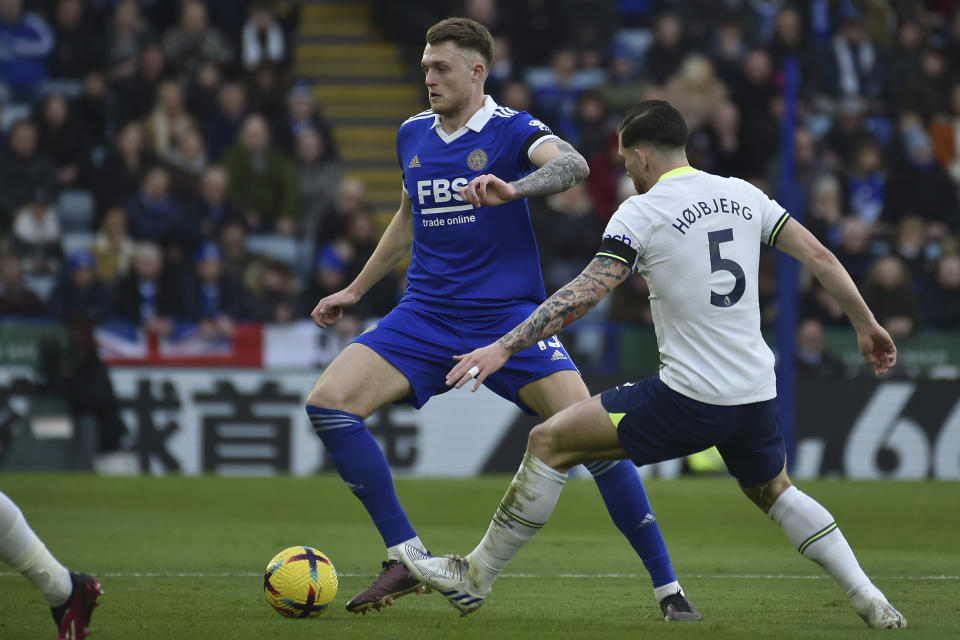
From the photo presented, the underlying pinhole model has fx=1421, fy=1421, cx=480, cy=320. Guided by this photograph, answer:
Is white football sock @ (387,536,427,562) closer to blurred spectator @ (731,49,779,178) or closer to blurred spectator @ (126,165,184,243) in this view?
blurred spectator @ (126,165,184,243)

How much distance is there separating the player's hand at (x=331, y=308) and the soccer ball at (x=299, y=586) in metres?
1.18

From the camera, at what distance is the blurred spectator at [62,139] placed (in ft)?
52.4

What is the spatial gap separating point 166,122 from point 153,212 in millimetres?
1463

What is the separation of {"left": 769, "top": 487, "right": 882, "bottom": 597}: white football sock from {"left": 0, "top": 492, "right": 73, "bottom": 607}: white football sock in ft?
9.35

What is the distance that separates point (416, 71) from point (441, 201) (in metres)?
13.5

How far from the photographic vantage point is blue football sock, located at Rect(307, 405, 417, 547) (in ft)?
20.8

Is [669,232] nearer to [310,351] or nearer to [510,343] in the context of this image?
[510,343]

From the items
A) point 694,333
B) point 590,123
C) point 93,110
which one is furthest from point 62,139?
point 694,333

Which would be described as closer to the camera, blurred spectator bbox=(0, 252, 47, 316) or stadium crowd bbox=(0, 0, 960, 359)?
blurred spectator bbox=(0, 252, 47, 316)

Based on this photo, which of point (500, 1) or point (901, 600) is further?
point (500, 1)

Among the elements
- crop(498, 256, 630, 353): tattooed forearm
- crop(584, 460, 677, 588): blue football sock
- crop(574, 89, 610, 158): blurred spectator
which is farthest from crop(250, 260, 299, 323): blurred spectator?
crop(498, 256, 630, 353): tattooed forearm

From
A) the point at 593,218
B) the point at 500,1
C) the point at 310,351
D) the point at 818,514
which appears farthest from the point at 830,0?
the point at 818,514

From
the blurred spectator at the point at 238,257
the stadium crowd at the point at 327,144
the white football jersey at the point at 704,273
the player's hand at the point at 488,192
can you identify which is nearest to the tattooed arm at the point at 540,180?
the player's hand at the point at 488,192

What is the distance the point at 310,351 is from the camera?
1422 cm
